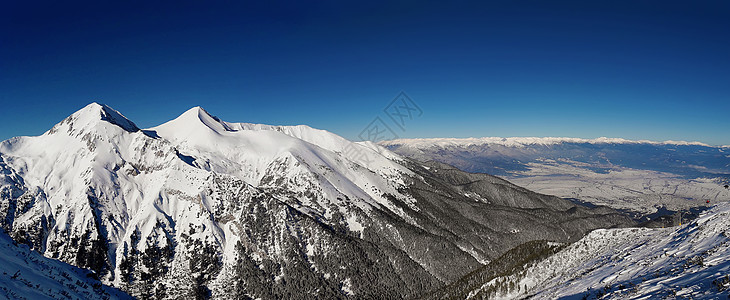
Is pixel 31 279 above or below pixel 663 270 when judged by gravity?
above

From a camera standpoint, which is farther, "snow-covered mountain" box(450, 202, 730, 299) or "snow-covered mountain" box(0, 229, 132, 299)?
"snow-covered mountain" box(450, 202, 730, 299)

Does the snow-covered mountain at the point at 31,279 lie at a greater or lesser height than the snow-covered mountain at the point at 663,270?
greater

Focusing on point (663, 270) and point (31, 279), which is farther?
point (663, 270)

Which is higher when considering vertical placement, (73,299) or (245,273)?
(73,299)

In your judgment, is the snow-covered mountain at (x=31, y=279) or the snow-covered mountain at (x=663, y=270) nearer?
the snow-covered mountain at (x=31, y=279)

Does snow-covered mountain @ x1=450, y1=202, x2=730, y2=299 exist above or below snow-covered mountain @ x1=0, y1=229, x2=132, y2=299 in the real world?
below

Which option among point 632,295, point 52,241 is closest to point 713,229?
point 632,295

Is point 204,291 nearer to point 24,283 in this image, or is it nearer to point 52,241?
point 52,241

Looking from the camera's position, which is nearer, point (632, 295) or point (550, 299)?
point (632, 295)
